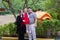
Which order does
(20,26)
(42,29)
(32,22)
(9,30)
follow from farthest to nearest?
(9,30)
(42,29)
(20,26)
(32,22)

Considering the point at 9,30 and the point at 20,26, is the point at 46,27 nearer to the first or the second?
the point at 9,30

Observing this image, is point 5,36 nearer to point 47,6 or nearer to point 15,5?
point 15,5

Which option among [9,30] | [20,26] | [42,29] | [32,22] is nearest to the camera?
[32,22]

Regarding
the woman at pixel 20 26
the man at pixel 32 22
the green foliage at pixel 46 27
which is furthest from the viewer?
the green foliage at pixel 46 27

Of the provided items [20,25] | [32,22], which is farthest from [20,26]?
[32,22]

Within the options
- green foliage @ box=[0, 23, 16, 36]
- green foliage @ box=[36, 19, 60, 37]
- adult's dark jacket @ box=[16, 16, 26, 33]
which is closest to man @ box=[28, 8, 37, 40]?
adult's dark jacket @ box=[16, 16, 26, 33]

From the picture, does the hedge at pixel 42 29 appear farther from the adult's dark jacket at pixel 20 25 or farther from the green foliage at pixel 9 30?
the adult's dark jacket at pixel 20 25

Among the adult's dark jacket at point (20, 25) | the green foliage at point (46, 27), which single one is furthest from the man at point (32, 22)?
the green foliage at point (46, 27)

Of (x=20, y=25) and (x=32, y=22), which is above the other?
(x=32, y=22)

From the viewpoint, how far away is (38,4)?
1691 cm

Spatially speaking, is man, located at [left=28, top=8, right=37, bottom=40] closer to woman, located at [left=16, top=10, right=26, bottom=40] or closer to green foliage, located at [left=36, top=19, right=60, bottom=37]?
woman, located at [left=16, top=10, right=26, bottom=40]

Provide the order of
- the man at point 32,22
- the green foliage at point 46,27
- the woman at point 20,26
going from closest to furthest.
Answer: the man at point 32,22, the woman at point 20,26, the green foliage at point 46,27

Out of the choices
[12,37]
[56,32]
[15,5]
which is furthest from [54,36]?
[15,5]

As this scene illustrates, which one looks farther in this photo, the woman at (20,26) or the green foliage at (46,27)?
the green foliage at (46,27)
